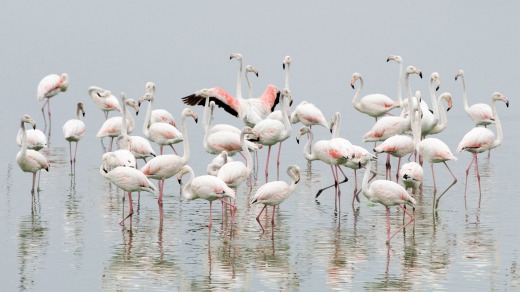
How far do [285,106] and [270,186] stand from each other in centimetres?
407

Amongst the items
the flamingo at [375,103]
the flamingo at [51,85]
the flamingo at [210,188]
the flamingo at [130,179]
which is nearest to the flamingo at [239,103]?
the flamingo at [375,103]

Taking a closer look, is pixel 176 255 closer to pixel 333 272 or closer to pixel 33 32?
pixel 333 272

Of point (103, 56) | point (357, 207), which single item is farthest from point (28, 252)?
point (103, 56)

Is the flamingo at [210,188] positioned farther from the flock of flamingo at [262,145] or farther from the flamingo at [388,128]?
the flamingo at [388,128]

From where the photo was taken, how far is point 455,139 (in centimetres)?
2012

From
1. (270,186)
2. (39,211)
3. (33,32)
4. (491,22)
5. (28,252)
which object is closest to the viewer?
(28,252)

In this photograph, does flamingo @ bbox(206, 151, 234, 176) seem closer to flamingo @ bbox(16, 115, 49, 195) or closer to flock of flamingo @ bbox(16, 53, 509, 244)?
flock of flamingo @ bbox(16, 53, 509, 244)

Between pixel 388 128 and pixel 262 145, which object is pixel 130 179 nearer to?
pixel 262 145

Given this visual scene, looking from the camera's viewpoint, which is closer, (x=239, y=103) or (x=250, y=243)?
(x=250, y=243)

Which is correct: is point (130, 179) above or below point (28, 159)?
below

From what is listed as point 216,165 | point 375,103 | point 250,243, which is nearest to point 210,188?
point 250,243

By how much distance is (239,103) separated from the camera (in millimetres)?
16562

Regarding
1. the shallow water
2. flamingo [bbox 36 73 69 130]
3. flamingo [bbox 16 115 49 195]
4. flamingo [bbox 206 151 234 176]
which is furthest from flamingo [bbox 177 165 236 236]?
flamingo [bbox 36 73 69 130]

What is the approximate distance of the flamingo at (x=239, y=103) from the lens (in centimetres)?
1625
